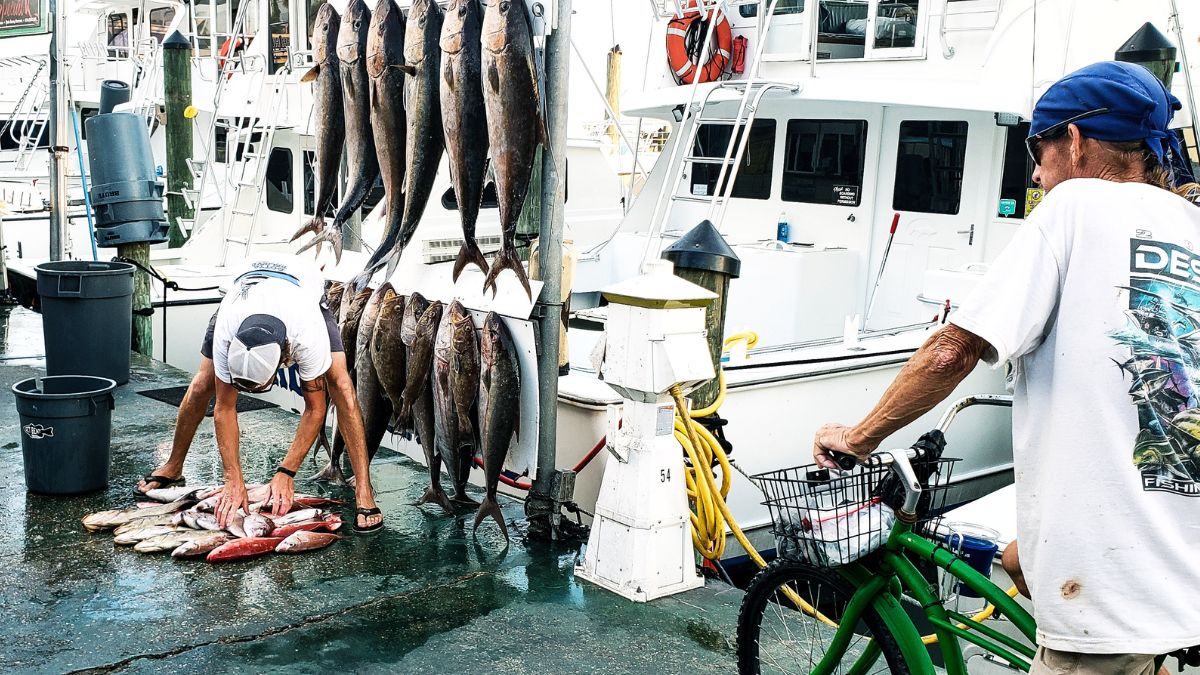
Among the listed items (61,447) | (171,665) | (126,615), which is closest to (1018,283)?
(171,665)

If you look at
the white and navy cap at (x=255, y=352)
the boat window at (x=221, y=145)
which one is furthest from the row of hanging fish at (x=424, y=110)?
the boat window at (x=221, y=145)

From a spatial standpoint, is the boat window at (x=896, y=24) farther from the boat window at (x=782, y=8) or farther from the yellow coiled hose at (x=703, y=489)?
the yellow coiled hose at (x=703, y=489)

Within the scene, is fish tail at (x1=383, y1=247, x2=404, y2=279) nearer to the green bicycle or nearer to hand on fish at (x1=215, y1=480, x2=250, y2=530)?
hand on fish at (x1=215, y1=480, x2=250, y2=530)

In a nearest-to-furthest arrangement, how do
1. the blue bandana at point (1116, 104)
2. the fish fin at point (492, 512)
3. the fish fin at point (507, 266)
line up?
the blue bandana at point (1116, 104), the fish fin at point (507, 266), the fish fin at point (492, 512)

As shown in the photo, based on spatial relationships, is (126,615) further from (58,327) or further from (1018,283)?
(58,327)

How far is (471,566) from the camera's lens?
194 inches

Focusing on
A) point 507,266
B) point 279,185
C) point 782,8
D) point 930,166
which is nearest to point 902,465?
point 507,266

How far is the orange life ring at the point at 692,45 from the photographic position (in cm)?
1012

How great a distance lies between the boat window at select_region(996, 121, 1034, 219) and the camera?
8.87 meters

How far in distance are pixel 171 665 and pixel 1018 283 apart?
309cm

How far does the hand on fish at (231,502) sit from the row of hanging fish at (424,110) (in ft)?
3.95

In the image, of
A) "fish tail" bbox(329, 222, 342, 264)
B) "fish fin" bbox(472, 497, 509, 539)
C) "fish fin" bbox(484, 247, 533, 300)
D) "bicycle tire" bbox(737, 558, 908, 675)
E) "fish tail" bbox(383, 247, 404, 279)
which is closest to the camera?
"bicycle tire" bbox(737, 558, 908, 675)

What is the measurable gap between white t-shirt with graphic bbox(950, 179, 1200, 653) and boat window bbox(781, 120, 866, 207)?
7729mm

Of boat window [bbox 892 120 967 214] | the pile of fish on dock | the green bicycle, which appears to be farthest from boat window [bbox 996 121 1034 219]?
the green bicycle
